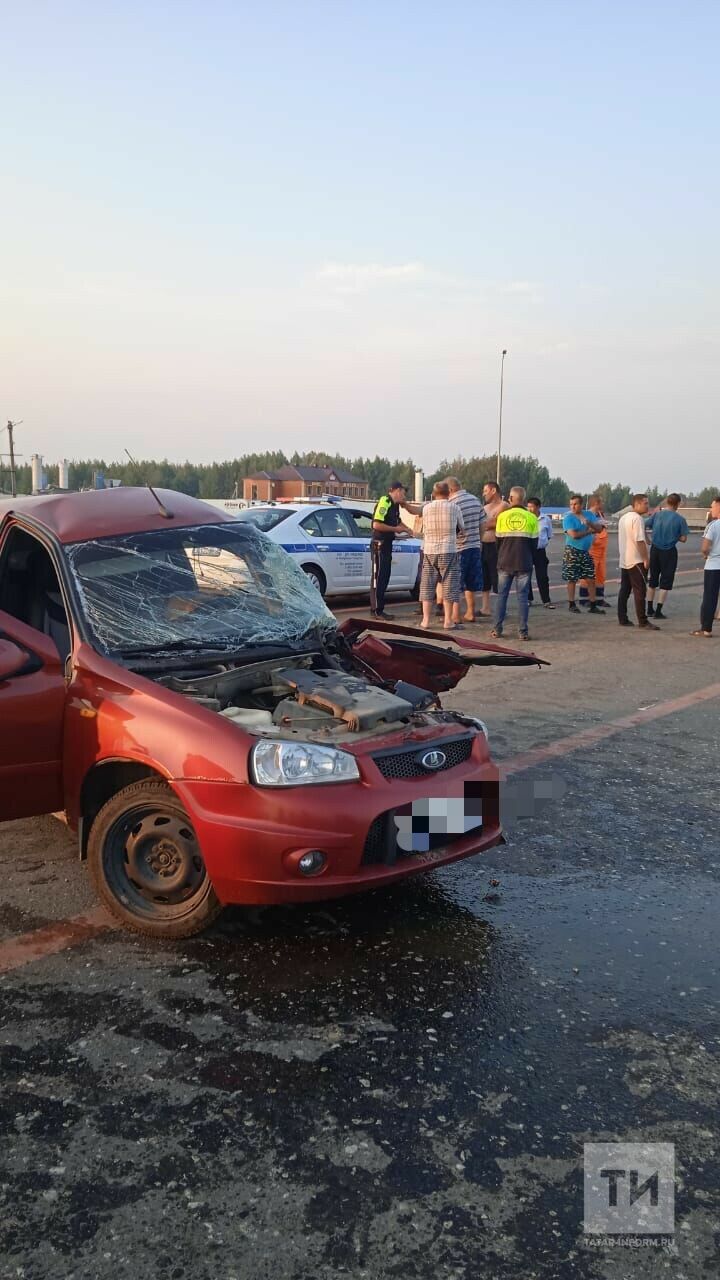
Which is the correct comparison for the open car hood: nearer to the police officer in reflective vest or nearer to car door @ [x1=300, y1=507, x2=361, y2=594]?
the police officer in reflective vest

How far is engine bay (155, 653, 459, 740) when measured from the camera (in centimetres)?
386

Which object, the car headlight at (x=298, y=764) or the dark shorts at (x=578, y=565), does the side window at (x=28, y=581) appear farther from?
the dark shorts at (x=578, y=565)

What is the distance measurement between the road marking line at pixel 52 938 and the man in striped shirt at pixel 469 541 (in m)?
8.60

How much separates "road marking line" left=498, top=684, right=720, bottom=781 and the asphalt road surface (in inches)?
51.3

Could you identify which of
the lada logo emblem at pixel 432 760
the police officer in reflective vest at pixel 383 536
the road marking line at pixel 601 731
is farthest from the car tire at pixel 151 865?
the police officer in reflective vest at pixel 383 536

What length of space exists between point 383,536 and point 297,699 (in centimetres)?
912

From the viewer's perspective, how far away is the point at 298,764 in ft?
11.5

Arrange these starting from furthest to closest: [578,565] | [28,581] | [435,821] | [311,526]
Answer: [311,526]
[578,565]
[28,581]
[435,821]

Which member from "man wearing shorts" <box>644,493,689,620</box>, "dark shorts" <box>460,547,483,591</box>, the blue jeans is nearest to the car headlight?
the blue jeans

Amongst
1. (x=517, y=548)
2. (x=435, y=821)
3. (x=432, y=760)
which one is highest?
(x=517, y=548)

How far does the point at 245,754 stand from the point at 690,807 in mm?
3081

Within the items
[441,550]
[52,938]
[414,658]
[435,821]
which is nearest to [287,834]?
[435,821]

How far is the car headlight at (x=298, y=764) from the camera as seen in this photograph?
3473mm

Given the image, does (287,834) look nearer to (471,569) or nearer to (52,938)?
(52,938)
